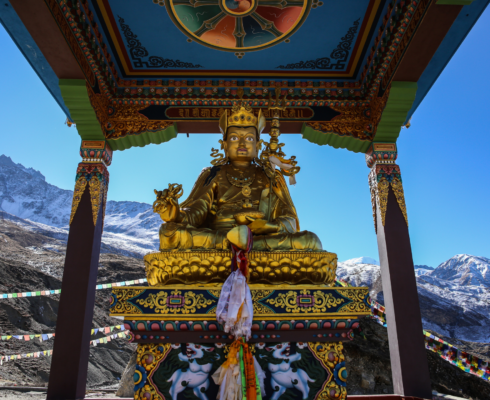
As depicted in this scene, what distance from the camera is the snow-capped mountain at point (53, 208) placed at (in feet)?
74.1

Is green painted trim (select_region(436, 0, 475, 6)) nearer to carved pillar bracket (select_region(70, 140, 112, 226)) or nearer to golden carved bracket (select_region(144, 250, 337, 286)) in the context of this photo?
golden carved bracket (select_region(144, 250, 337, 286))

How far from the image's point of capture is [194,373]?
1.93m

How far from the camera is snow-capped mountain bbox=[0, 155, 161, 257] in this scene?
2258 centimetres

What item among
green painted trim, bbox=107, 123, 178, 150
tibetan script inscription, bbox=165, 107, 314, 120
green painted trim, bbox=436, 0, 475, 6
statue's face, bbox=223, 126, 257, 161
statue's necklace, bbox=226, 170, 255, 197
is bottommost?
statue's necklace, bbox=226, 170, 255, 197

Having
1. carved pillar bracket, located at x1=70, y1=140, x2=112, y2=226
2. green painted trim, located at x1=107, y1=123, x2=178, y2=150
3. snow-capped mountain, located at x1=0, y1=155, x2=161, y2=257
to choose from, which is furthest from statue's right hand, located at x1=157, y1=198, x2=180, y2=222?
snow-capped mountain, located at x1=0, y1=155, x2=161, y2=257

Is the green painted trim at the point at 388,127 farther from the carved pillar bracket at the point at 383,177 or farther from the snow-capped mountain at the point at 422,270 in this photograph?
the snow-capped mountain at the point at 422,270

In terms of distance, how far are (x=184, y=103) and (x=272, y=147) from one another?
2738mm

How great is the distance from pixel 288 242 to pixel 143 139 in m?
3.49

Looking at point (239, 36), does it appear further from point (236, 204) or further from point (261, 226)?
point (261, 226)

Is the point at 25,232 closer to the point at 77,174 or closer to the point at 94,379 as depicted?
the point at 94,379

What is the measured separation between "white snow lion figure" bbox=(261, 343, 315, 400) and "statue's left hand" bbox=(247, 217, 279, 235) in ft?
2.79

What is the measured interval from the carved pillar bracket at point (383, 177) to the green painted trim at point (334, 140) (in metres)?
0.13

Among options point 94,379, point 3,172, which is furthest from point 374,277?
point 3,172

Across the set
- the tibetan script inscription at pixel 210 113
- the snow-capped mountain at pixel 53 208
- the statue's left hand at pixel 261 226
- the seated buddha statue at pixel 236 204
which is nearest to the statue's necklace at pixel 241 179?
the seated buddha statue at pixel 236 204
